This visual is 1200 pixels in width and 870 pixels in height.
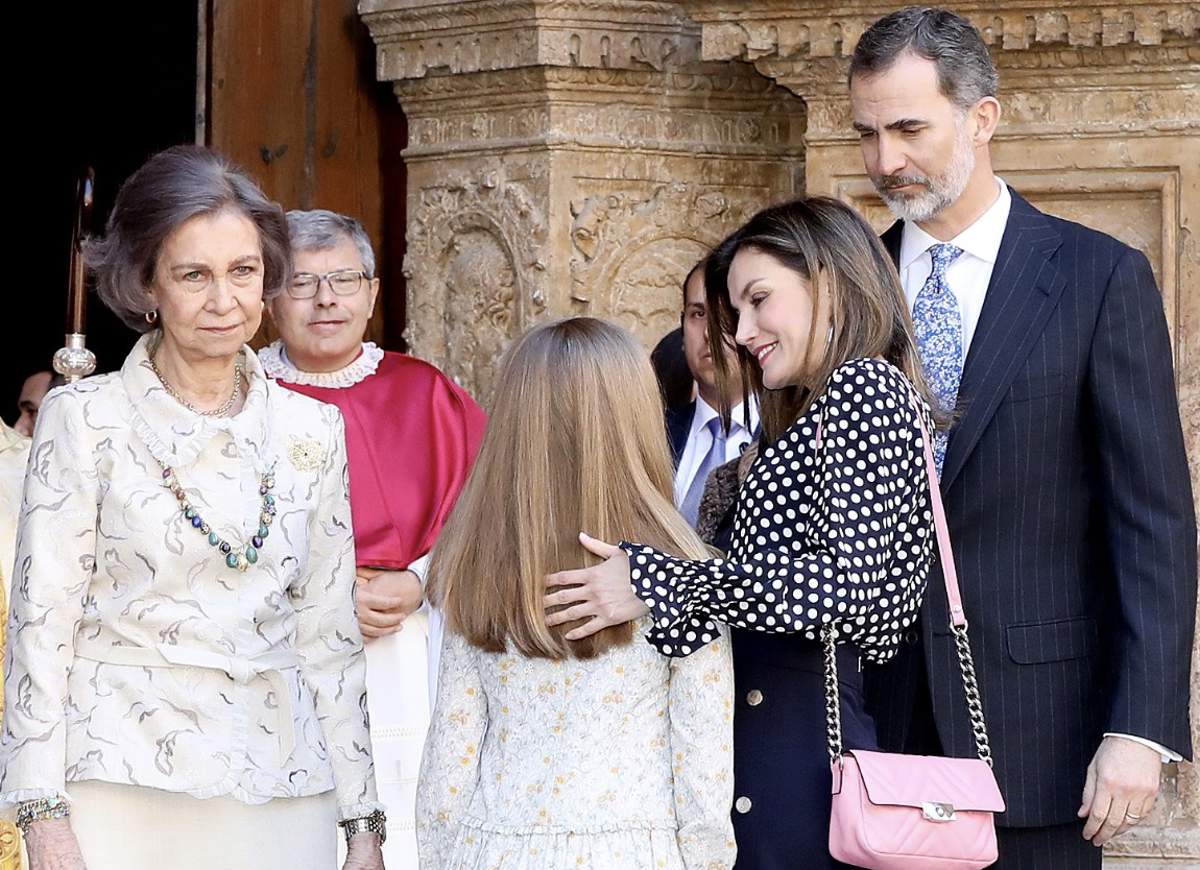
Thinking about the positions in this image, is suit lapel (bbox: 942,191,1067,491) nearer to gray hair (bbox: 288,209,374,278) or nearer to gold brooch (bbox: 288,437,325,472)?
gold brooch (bbox: 288,437,325,472)

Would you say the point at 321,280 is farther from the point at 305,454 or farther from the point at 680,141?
the point at 305,454

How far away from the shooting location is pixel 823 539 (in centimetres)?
283

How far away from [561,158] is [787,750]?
2424mm

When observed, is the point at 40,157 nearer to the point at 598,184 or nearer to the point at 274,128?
the point at 274,128

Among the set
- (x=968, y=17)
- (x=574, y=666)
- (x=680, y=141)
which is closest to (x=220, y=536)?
(x=574, y=666)

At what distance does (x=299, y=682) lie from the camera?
3084 mm

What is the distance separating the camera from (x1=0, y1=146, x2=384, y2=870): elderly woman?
2.89 meters

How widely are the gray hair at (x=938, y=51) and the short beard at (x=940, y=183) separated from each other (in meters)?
0.06

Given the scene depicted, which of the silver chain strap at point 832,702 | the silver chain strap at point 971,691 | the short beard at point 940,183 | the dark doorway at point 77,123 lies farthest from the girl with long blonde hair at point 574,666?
the dark doorway at point 77,123

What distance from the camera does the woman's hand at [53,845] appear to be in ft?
9.33

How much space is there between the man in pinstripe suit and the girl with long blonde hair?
0.45 meters

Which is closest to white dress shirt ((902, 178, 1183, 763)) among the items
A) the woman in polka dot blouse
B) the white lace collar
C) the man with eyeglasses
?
the woman in polka dot blouse

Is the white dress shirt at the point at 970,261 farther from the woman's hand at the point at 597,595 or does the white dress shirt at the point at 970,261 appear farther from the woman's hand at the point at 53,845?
the woman's hand at the point at 53,845

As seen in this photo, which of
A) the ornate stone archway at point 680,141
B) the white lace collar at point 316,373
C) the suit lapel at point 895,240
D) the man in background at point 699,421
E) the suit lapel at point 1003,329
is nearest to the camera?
the suit lapel at point 1003,329
